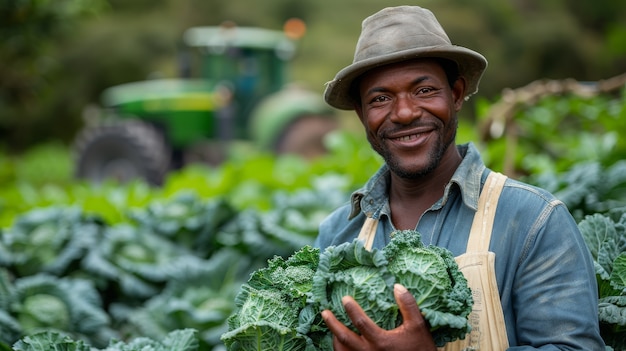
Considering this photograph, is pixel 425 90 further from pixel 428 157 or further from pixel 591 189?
pixel 591 189

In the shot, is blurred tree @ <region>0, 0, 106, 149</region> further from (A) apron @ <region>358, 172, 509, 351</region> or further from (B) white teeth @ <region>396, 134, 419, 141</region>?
(A) apron @ <region>358, 172, 509, 351</region>

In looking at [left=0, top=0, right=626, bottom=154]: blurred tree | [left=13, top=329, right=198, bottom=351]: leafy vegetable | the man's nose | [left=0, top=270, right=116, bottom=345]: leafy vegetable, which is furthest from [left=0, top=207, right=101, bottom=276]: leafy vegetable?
[left=0, top=0, right=626, bottom=154]: blurred tree

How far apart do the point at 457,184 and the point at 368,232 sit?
1.16 feet

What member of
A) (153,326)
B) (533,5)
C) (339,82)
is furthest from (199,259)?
(533,5)

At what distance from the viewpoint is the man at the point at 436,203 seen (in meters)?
2.06

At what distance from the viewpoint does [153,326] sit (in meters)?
4.86

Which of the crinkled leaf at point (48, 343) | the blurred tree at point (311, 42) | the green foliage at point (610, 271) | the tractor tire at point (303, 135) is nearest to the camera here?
the green foliage at point (610, 271)

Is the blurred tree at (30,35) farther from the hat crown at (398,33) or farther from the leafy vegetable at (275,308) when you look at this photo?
the leafy vegetable at (275,308)

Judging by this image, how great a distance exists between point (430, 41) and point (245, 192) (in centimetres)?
499

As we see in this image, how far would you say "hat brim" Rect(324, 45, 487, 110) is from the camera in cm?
232

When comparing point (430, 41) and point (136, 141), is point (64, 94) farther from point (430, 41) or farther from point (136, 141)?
point (430, 41)

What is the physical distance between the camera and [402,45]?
92.7 inches

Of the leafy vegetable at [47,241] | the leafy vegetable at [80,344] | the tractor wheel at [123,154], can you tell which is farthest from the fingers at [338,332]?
the tractor wheel at [123,154]

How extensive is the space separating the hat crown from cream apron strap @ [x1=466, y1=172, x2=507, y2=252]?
45 cm
